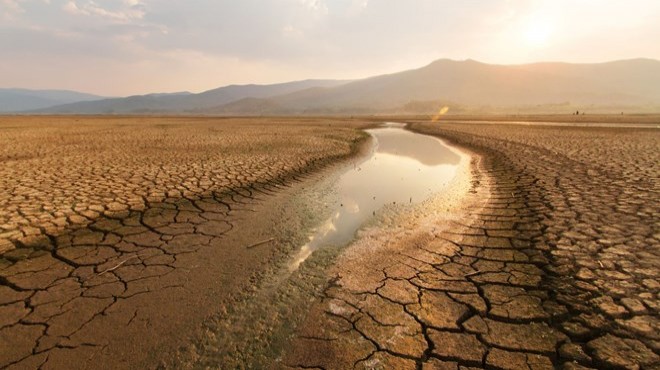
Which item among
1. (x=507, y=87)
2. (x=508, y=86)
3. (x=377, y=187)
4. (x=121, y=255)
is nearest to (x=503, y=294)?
(x=121, y=255)

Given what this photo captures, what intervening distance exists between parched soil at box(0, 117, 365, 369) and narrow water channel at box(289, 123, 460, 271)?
819 millimetres

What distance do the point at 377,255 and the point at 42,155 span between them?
11932 mm

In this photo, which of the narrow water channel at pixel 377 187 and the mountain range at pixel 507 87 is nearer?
the narrow water channel at pixel 377 187

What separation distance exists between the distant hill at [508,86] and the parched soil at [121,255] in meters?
119

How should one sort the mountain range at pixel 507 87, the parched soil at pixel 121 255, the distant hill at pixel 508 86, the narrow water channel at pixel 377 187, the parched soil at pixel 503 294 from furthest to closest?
the distant hill at pixel 508 86 → the mountain range at pixel 507 87 → the narrow water channel at pixel 377 187 → the parched soil at pixel 121 255 → the parched soil at pixel 503 294

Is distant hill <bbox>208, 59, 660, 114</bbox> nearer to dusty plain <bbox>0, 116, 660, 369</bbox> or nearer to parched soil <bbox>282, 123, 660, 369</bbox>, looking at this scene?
dusty plain <bbox>0, 116, 660, 369</bbox>

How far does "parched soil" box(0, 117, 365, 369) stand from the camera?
2400mm

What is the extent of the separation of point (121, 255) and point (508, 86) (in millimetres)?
179017

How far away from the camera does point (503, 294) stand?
2930mm

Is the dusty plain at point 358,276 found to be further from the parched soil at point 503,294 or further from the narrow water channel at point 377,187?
the narrow water channel at point 377,187

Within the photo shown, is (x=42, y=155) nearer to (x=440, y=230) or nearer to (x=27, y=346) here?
(x=27, y=346)

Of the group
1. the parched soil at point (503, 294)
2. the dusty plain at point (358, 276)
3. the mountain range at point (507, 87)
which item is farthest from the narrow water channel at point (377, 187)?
the mountain range at point (507, 87)

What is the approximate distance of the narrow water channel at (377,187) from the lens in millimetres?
4695

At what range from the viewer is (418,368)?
82.9 inches
